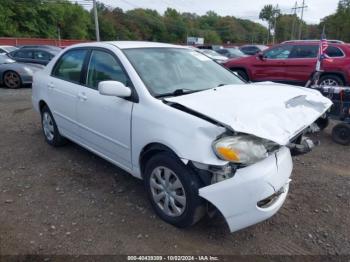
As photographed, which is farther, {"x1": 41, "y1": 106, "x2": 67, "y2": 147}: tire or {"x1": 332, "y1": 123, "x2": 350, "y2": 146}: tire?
{"x1": 332, "y1": 123, "x2": 350, "y2": 146}: tire

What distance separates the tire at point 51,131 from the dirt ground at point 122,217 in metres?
0.30

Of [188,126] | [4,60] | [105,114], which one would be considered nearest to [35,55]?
[4,60]

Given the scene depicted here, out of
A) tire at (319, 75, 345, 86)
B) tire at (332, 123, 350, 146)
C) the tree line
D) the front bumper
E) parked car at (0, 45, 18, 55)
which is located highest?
the tree line

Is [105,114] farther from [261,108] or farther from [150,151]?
[261,108]

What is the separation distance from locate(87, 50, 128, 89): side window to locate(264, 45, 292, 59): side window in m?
6.88

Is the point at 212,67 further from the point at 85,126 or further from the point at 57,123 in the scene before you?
the point at 57,123

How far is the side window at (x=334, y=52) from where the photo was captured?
8672 mm

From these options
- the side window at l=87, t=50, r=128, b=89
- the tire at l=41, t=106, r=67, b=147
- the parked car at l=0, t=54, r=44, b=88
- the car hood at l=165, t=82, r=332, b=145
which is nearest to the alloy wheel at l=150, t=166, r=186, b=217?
the car hood at l=165, t=82, r=332, b=145

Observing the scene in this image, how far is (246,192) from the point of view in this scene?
8.30ft

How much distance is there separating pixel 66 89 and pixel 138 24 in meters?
86.2

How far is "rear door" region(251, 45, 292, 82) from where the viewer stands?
9336mm

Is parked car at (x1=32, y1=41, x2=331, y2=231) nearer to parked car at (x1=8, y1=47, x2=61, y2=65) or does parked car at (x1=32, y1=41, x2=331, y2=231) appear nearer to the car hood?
the car hood

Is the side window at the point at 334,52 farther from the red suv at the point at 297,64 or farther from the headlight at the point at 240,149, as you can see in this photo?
the headlight at the point at 240,149

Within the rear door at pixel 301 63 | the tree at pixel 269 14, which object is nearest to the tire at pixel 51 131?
the rear door at pixel 301 63
